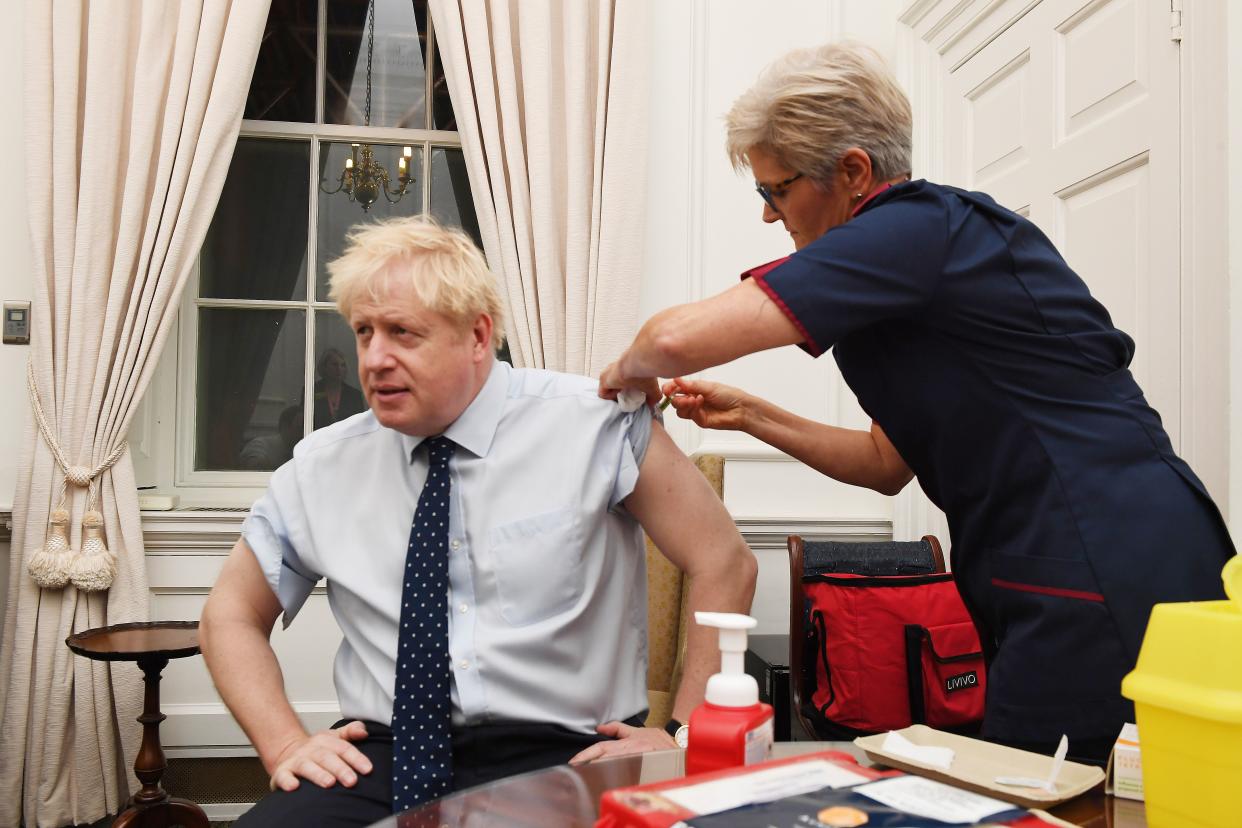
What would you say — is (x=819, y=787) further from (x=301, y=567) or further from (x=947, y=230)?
(x=301, y=567)

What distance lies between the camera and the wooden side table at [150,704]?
2.57m

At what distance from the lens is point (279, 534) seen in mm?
1574

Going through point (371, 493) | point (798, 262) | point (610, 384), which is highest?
point (798, 262)

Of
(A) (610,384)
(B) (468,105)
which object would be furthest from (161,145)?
(A) (610,384)

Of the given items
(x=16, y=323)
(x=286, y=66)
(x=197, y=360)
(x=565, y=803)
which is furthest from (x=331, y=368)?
(x=565, y=803)

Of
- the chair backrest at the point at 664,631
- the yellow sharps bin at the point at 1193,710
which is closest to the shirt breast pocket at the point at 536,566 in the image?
the yellow sharps bin at the point at 1193,710

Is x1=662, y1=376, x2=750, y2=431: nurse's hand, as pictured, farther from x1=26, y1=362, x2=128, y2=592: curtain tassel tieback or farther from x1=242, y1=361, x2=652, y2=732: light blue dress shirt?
x1=26, y1=362, x2=128, y2=592: curtain tassel tieback

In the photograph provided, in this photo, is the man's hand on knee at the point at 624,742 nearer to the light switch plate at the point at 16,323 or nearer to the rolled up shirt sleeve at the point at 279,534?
the rolled up shirt sleeve at the point at 279,534

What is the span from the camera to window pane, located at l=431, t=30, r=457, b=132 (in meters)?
3.66

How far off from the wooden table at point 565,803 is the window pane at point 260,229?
112 inches

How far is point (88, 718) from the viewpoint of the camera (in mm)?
2980

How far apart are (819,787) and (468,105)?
2905 mm

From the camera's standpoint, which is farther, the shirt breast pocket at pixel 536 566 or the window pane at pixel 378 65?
the window pane at pixel 378 65

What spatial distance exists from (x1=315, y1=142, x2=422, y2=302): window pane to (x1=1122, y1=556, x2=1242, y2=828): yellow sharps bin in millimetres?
3215
